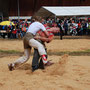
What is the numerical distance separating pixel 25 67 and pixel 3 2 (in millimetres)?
24995

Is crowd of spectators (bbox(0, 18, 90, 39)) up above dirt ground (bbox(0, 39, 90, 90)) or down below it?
above

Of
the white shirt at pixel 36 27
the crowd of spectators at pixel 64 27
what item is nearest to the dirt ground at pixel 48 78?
the white shirt at pixel 36 27

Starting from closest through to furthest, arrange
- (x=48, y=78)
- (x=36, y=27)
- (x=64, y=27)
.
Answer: (x=48, y=78) < (x=36, y=27) < (x=64, y=27)

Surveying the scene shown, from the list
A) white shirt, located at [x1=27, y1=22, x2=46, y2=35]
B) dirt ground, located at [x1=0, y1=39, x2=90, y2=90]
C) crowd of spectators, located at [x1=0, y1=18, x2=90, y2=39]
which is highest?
white shirt, located at [x1=27, y1=22, x2=46, y2=35]

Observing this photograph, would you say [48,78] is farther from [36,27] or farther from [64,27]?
[64,27]

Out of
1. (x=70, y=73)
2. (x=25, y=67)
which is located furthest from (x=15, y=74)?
(x=70, y=73)

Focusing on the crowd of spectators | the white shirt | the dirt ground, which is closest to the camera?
the dirt ground

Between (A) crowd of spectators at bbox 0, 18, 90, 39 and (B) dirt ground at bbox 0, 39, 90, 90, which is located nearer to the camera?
(B) dirt ground at bbox 0, 39, 90, 90

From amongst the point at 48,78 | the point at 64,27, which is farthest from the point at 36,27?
the point at 64,27

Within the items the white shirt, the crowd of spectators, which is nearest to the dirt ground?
the white shirt

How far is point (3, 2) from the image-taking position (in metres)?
31.0

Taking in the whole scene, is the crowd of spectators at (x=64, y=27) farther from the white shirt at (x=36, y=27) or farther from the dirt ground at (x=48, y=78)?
the white shirt at (x=36, y=27)

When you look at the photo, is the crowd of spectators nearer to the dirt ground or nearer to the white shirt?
the dirt ground

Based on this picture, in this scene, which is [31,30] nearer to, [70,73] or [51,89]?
[70,73]
